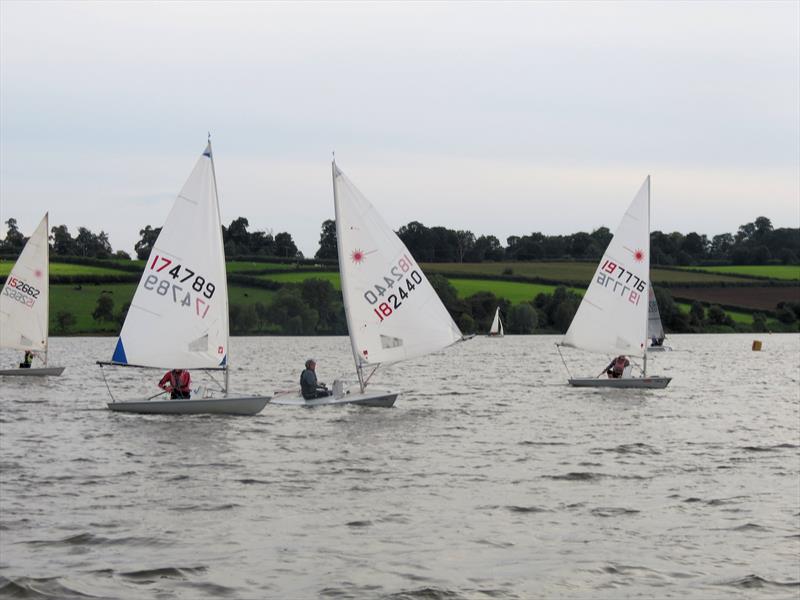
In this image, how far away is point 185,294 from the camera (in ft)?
101

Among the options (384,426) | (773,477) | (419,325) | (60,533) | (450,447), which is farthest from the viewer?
(419,325)

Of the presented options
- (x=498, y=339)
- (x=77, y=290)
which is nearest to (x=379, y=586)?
(x=498, y=339)

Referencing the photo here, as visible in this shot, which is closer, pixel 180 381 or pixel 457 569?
pixel 457 569

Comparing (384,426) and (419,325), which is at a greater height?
(419,325)

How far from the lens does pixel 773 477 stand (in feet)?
69.4

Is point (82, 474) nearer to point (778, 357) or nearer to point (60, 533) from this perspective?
point (60, 533)

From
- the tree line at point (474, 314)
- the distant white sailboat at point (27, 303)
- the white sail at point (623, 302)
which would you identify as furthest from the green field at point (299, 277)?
the white sail at point (623, 302)

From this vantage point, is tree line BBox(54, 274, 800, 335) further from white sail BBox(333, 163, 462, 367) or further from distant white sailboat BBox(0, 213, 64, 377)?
white sail BBox(333, 163, 462, 367)

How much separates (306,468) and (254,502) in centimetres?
403

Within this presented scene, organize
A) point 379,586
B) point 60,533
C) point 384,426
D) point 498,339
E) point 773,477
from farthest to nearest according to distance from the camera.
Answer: point 498,339 < point 384,426 < point 773,477 < point 60,533 < point 379,586

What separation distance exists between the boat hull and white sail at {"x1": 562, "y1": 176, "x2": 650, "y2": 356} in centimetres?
1576

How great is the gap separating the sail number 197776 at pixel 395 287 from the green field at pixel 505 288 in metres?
99.4

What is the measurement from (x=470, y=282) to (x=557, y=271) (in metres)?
14.3

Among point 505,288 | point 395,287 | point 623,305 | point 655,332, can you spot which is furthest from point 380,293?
point 505,288
